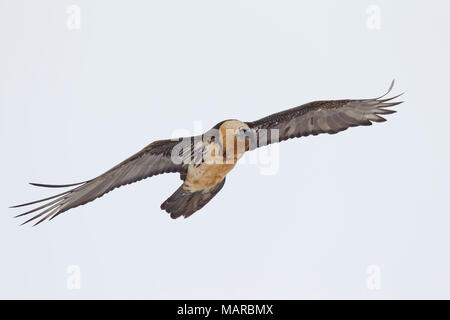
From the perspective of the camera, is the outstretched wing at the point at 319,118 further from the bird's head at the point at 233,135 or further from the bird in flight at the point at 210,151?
the bird's head at the point at 233,135

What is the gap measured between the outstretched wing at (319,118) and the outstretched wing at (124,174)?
45.6 inches

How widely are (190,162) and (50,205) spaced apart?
1.94m

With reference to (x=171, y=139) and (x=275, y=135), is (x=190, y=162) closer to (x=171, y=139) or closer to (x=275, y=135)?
(x=171, y=139)

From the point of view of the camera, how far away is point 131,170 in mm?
9672

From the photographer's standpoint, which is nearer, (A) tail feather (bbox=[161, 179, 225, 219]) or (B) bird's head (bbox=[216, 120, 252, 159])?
(B) bird's head (bbox=[216, 120, 252, 159])

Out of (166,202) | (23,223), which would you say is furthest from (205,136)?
(23,223)

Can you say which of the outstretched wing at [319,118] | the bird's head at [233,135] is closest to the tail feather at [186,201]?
the bird's head at [233,135]

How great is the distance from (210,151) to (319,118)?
1.71 m

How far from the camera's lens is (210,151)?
925cm

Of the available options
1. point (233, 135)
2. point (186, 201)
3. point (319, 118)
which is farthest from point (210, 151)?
point (319, 118)

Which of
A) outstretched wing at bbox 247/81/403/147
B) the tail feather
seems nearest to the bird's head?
outstretched wing at bbox 247/81/403/147

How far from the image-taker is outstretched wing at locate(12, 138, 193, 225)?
354 inches

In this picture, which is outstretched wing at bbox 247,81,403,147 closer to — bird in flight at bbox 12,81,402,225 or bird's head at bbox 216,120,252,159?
bird in flight at bbox 12,81,402,225

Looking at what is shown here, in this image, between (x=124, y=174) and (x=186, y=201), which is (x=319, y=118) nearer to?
(x=186, y=201)
